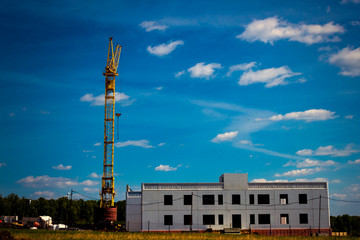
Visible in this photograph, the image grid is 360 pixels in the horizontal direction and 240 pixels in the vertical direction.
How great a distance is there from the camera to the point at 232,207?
70438 mm

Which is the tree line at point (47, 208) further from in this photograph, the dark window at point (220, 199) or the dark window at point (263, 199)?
the dark window at point (263, 199)

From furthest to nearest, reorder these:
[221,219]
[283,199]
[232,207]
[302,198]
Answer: [283,199], [302,198], [232,207], [221,219]

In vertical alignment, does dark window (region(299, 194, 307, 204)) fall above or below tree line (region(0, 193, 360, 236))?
above

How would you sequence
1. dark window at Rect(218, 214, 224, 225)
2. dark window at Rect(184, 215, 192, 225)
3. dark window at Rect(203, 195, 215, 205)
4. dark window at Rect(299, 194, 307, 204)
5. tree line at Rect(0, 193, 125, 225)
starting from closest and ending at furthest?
Answer: dark window at Rect(184, 215, 192, 225)
dark window at Rect(218, 214, 224, 225)
dark window at Rect(203, 195, 215, 205)
dark window at Rect(299, 194, 307, 204)
tree line at Rect(0, 193, 125, 225)

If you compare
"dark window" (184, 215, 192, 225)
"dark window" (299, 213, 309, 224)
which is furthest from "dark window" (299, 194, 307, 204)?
"dark window" (184, 215, 192, 225)

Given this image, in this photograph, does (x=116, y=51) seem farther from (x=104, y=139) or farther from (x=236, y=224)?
(x=236, y=224)

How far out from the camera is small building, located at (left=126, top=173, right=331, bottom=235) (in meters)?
69.7

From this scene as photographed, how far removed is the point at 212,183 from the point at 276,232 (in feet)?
44.4

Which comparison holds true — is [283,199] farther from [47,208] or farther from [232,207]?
[47,208]

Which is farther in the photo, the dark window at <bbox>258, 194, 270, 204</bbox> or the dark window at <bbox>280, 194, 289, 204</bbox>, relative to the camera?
the dark window at <bbox>280, 194, 289, 204</bbox>

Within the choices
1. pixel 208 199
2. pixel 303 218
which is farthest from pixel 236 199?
pixel 303 218

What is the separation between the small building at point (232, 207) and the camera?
2744 inches

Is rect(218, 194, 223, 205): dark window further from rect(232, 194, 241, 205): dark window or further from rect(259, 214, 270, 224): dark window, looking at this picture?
rect(259, 214, 270, 224): dark window

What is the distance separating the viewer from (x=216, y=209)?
231ft
